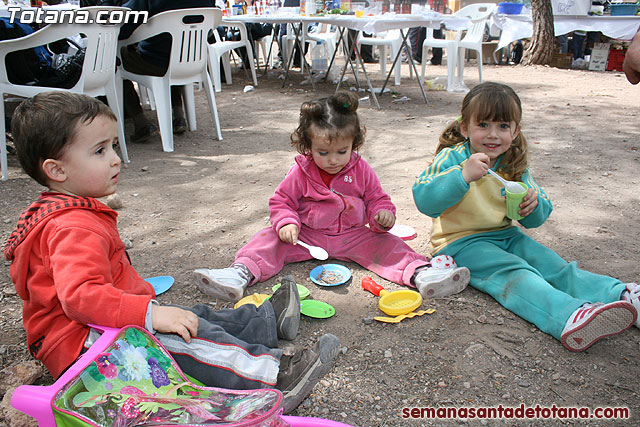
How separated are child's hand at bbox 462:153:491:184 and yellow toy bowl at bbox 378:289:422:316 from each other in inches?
20.6

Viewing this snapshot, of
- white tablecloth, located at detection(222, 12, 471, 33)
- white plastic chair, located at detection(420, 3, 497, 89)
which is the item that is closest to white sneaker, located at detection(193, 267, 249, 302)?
white tablecloth, located at detection(222, 12, 471, 33)

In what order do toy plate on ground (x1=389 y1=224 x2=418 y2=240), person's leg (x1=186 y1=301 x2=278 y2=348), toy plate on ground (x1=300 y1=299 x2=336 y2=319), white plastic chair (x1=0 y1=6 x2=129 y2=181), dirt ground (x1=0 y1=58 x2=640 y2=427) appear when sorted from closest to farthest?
dirt ground (x1=0 y1=58 x2=640 y2=427) < person's leg (x1=186 y1=301 x2=278 y2=348) < toy plate on ground (x1=300 y1=299 x2=336 y2=319) < toy plate on ground (x1=389 y1=224 x2=418 y2=240) < white plastic chair (x1=0 y1=6 x2=129 y2=181)

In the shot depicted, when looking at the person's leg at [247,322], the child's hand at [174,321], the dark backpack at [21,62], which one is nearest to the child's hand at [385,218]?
the person's leg at [247,322]

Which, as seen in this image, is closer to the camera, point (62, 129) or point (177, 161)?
point (62, 129)

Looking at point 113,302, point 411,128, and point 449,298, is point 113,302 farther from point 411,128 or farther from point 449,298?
point 411,128

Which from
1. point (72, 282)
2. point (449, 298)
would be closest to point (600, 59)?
point (449, 298)

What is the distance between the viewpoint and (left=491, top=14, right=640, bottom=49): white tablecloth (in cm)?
905

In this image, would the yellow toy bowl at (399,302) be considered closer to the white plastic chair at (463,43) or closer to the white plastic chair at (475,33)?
the white plastic chair at (463,43)

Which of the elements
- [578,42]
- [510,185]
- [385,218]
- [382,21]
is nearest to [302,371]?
[385,218]

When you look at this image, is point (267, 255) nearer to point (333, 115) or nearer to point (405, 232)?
point (333, 115)

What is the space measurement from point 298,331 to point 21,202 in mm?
2232

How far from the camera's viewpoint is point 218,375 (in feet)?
4.96

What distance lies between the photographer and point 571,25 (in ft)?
31.2

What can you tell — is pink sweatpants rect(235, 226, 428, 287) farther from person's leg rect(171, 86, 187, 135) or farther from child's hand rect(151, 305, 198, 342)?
person's leg rect(171, 86, 187, 135)
